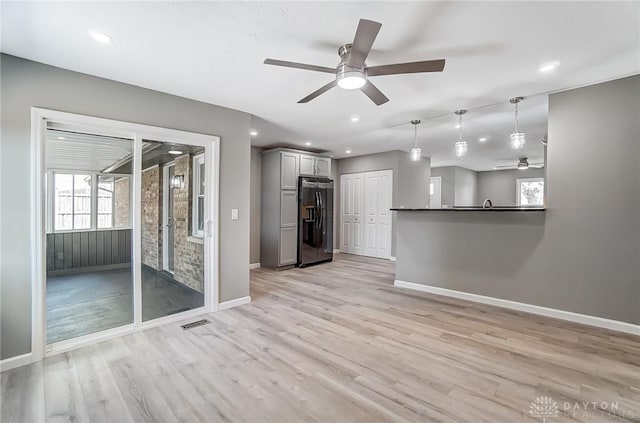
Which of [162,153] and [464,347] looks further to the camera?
[162,153]

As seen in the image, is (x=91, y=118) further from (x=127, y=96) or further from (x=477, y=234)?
(x=477, y=234)

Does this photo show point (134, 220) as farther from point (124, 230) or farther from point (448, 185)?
point (448, 185)

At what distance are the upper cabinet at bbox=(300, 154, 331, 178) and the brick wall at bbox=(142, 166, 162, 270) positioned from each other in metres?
3.30

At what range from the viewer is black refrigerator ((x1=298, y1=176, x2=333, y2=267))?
614 centimetres

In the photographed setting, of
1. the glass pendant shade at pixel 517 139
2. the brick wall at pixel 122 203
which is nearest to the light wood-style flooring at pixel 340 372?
the brick wall at pixel 122 203

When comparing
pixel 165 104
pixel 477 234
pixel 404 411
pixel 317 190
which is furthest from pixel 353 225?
pixel 404 411

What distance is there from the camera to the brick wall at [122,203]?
3318mm

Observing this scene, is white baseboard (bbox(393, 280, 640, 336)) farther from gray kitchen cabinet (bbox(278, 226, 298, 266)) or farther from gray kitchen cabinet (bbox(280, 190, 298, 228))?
gray kitchen cabinet (bbox(280, 190, 298, 228))

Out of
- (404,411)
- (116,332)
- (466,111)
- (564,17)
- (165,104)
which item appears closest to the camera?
(404,411)

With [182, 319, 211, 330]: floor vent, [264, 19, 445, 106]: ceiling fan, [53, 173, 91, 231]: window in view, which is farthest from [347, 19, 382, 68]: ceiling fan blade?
[53, 173, 91, 231]: window

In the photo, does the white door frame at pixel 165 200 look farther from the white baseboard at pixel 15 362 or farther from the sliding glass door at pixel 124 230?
the white baseboard at pixel 15 362

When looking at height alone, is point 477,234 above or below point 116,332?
above

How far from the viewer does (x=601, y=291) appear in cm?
311

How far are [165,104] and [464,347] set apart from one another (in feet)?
12.9
